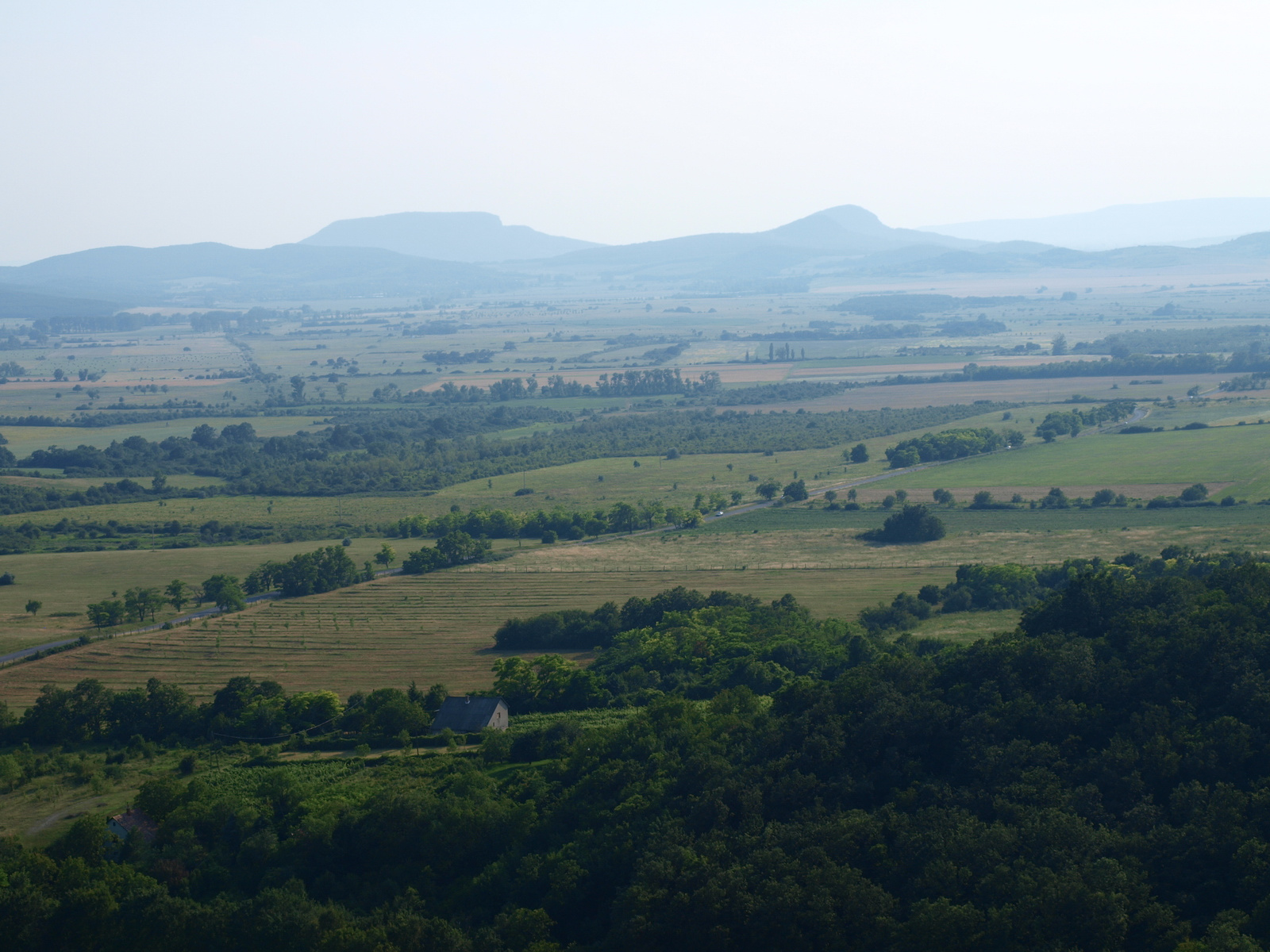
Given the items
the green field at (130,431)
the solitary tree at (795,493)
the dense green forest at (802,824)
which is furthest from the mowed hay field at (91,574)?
the green field at (130,431)

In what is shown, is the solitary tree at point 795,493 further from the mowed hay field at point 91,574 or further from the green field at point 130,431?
the green field at point 130,431

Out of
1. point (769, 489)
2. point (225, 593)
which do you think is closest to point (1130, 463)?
point (769, 489)

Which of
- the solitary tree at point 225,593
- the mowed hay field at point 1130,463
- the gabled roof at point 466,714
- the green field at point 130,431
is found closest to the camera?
the gabled roof at point 466,714

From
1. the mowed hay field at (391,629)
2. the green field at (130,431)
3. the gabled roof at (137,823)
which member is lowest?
the mowed hay field at (391,629)

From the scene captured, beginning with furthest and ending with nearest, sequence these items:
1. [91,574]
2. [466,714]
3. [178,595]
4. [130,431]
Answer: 1. [130,431]
2. [91,574]
3. [178,595]
4. [466,714]

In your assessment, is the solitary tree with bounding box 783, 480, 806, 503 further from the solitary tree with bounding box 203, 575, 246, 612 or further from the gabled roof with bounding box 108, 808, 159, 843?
the gabled roof with bounding box 108, 808, 159, 843

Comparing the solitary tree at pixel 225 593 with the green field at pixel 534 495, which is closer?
the solitary tree at pixel 225 593

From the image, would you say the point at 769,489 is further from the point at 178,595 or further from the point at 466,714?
the point at 466,714
